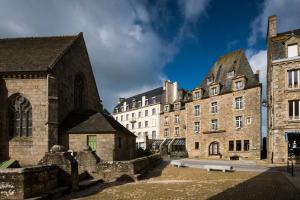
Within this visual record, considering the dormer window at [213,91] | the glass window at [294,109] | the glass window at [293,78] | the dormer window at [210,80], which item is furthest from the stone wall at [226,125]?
the glass window at [294,109]

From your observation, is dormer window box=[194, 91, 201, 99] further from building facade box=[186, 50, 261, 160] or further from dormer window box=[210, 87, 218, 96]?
dormer window box=[210, 87, 218, 96]

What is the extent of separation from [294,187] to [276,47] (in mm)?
16150

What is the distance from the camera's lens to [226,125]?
3117 cm

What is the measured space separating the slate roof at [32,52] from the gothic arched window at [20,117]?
235 centimetres

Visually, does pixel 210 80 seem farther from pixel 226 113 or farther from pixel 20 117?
pixel 20 117

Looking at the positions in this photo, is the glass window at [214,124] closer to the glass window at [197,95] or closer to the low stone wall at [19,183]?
the glass window at [197,95]

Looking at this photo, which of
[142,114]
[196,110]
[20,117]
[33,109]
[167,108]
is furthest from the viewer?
[142,114]

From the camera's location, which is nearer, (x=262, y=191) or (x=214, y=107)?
(x=262, y=191)

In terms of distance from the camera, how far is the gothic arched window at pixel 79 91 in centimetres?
2348

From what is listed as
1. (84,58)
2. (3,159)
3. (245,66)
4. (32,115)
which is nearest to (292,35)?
(245,66)

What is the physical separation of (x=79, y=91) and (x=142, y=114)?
27.4 meters

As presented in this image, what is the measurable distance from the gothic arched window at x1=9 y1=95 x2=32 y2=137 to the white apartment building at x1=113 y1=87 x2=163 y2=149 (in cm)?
2573

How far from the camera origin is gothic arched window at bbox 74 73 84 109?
23.5 m

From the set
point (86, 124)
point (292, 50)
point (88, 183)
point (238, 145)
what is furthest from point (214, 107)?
point (88, 183)
